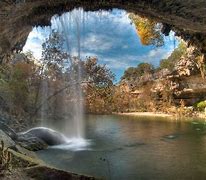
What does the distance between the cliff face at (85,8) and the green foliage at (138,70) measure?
194ft

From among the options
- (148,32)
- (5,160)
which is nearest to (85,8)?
(5,160)

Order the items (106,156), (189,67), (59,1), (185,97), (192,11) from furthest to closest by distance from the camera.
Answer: (185,97) < (189,67) < (106,156) < (59,1) < (192,11)

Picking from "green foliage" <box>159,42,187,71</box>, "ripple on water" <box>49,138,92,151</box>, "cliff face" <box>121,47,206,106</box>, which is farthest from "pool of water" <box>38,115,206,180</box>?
"green foliage" <box>159,42,187,71</box>

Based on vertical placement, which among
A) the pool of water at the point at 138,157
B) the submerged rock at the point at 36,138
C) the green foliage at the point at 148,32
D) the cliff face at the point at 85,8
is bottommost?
the pool of water at the point at 138,157

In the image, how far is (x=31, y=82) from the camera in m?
42.2

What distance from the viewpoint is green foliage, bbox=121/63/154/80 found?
71537mm

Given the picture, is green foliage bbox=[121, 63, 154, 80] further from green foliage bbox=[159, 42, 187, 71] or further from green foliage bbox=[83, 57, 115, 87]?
green foliage bbox=[83, 57, 115, 87]

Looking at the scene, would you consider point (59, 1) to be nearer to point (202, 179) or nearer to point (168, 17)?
point (168, 17)

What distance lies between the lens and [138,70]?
7912cm

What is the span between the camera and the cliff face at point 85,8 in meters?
7.92

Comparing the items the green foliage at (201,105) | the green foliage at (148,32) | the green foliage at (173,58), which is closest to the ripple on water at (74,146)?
the green foliage at (148,32)

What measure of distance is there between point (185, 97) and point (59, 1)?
1802 inches

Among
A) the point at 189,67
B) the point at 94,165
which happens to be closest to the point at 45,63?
the point at 189,67

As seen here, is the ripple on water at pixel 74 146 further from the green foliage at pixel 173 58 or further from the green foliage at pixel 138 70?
the green foliage at pixel 138 70
